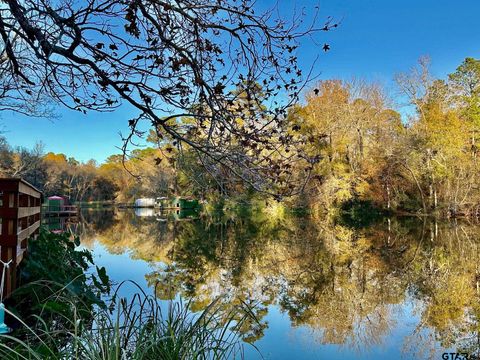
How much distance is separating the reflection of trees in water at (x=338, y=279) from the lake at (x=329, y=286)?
0.02 m

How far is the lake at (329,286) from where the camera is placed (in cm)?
499

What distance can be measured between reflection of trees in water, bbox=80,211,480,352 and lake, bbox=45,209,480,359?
0.02 m

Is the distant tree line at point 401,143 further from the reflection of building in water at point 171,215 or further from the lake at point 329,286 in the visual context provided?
the lake at point 329,286

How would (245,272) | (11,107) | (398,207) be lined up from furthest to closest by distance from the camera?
(398,207)
(11,107)
(245,272)

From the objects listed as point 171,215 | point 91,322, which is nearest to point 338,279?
point 91,322

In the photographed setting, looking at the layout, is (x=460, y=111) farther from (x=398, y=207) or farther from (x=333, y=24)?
(x=333, y=24)

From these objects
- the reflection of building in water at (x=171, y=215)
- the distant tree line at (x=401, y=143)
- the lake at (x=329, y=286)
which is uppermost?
the distant tree line at (x=401, y=143)

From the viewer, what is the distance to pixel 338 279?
8.10m

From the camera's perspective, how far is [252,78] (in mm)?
3494

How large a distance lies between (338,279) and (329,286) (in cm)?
65

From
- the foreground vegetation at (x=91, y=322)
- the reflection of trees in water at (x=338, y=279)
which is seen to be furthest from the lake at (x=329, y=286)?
the foreground vegetation at (x=91, y=322)

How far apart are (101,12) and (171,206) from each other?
4103 centimetres

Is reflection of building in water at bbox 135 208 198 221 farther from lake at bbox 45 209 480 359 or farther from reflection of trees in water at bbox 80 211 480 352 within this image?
lake at bbox 45 209 480 359

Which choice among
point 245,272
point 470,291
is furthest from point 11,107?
point 470,291
